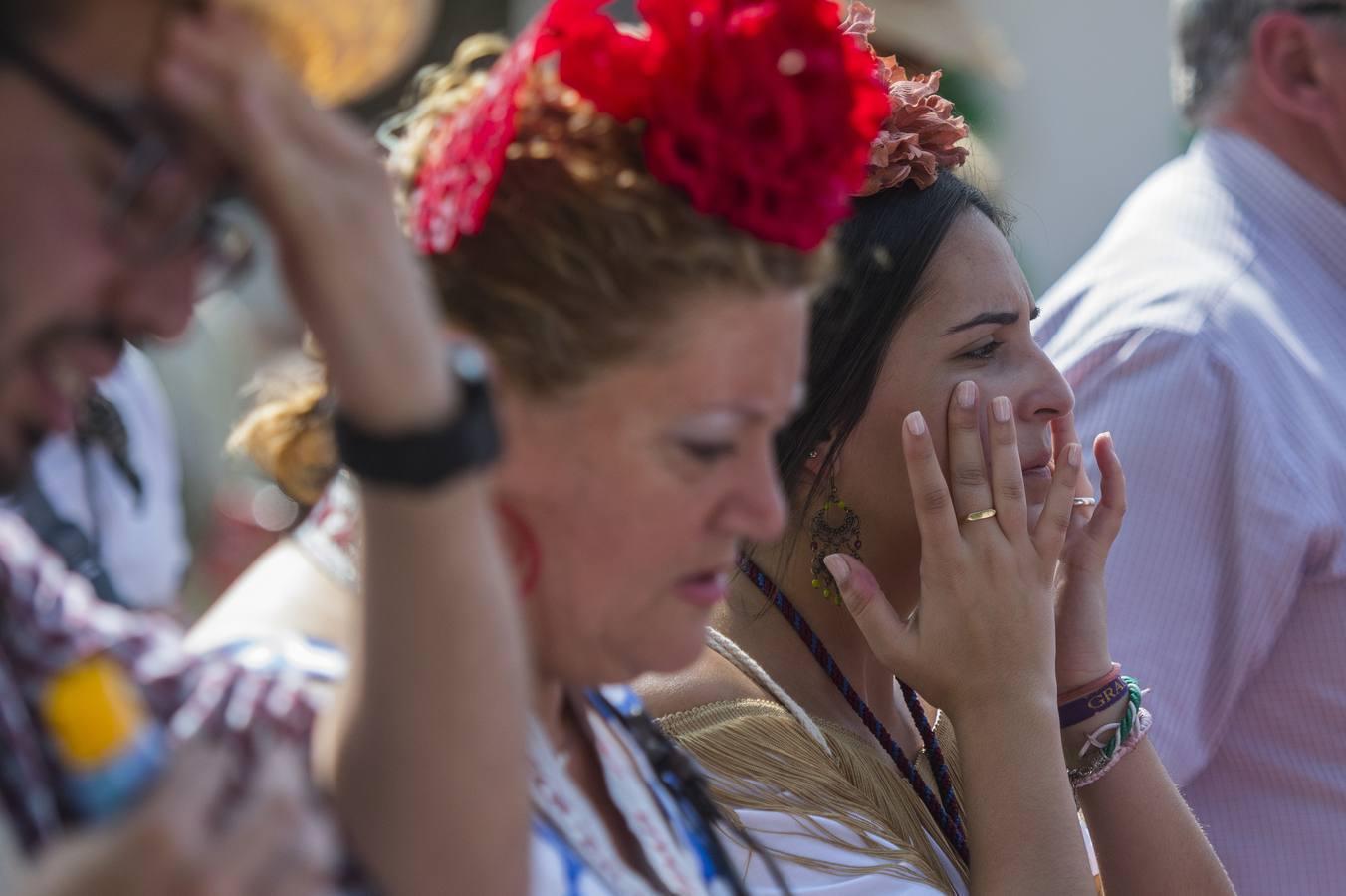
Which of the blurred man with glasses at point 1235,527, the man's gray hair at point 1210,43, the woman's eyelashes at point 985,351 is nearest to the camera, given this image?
the woman's eyelashes at point 985,351

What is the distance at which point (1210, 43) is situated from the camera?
141 inches

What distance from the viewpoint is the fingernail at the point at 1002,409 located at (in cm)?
240

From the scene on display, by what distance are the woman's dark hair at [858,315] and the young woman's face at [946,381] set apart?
2cm

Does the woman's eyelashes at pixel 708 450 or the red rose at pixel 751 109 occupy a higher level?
the red rose at pixel 751 109

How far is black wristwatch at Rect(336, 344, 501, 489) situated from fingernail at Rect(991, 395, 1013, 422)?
54.4 inches

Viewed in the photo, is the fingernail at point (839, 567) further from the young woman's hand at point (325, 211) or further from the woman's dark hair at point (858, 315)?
the young woman's hand at point (325, 211)

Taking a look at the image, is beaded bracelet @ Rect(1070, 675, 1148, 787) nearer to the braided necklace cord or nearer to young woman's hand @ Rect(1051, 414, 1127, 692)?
young woman's hand @ Rect(1051, 414, 1127, 692)

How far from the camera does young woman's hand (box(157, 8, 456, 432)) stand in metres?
1.10

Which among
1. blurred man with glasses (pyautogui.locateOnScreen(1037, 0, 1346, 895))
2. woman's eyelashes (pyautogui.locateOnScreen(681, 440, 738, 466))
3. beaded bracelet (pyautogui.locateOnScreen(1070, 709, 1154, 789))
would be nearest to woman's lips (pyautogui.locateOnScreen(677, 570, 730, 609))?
woman's eyelashes (pyautogui.locateOnScreen(681, 440, 738, 466))

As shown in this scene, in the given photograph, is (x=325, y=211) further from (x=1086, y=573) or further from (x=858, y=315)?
(x=1086, y=573)

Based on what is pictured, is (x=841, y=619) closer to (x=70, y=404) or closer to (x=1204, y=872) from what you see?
(x=1204, y=872)

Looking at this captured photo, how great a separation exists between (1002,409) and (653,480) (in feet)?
3.61

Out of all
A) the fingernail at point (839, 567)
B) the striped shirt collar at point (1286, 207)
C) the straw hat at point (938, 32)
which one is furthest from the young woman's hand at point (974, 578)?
the straw hat at point (938, 32)

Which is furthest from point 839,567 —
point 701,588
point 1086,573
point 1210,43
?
point 1210,43
